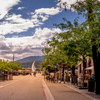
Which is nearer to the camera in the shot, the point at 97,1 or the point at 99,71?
the point at 97,1

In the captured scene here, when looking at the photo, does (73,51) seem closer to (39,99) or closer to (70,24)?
(70,24)

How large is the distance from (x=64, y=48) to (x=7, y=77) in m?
32.1

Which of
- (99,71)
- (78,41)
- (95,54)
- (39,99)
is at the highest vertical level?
(78,41)

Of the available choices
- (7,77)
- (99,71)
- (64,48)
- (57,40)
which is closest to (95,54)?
(99,71)

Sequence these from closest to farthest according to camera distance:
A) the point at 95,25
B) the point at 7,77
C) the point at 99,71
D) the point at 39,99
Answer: the point at 39,99, the point at 95,25, the point at 99,71, the point at 7,77

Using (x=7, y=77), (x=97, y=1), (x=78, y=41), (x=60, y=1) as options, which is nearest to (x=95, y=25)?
(x=97, y=1)

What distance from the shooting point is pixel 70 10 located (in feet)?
46.0

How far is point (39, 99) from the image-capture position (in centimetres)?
1324

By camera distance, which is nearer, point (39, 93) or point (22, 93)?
point (22, 93)

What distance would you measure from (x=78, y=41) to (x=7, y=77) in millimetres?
32422

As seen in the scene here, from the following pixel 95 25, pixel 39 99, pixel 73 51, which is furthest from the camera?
pixel 73 51

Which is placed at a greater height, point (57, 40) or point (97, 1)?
point (97, 1)

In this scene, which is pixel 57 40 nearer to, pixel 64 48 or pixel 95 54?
pixel 64 48

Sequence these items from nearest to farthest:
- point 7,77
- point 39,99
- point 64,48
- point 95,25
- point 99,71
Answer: point 39,99
point 95,25
point 99,71
point 64,48
point 7,77
